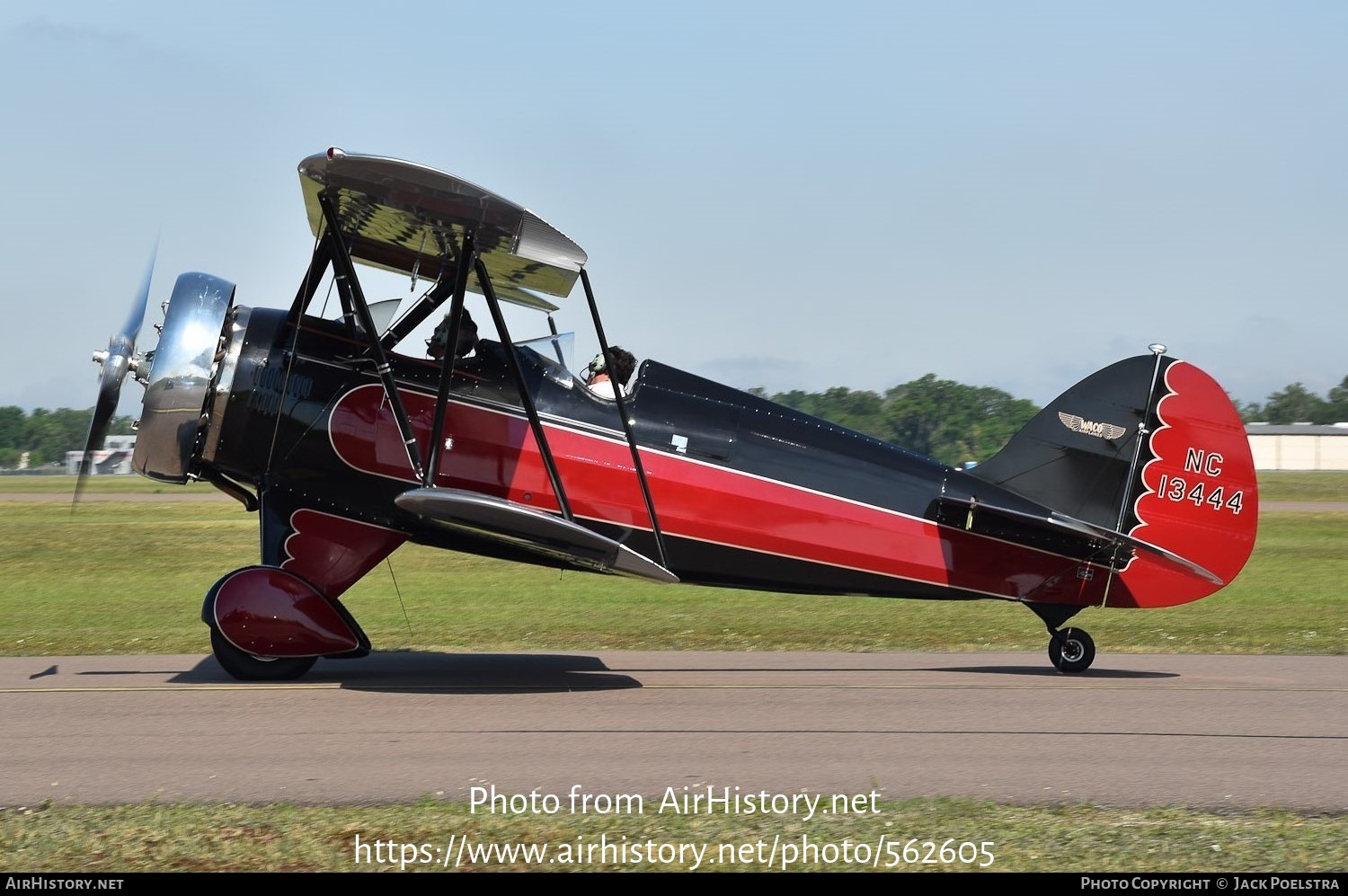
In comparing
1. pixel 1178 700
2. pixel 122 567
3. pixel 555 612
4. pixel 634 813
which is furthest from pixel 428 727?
pixel 122 567

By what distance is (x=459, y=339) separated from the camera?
10.4 metres

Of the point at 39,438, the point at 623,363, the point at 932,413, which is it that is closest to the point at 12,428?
the point at 39,438

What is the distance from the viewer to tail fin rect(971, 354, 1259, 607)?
421 inches

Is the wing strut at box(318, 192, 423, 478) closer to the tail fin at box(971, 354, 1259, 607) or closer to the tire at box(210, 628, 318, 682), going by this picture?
the tire at box(210, 628, 318, 682)

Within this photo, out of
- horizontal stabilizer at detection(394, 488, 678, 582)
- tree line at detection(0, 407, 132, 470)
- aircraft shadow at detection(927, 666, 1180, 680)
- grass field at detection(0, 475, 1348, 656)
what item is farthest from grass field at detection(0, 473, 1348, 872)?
tree line at detection(0, 407, 132, 470)

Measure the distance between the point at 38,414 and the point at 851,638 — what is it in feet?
395

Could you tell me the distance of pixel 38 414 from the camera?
11825 centimetres

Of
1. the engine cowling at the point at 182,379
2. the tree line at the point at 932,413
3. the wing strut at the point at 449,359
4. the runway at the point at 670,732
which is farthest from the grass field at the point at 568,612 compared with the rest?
the tree line at the point at 932,413

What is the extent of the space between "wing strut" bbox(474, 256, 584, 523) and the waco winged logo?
4.37 metres

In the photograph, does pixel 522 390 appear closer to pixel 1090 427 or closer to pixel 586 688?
pixel 586 688

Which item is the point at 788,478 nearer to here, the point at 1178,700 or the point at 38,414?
the point at 1178,700

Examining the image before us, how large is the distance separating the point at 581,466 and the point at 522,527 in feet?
4.12
